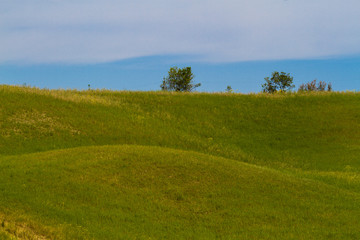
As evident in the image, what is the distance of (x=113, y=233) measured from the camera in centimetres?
1224

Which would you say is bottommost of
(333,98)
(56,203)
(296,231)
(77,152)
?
(296,231)

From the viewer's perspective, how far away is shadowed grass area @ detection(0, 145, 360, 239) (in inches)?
517

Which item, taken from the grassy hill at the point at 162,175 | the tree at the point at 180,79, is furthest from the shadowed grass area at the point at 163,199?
the tree at the point at 180,79

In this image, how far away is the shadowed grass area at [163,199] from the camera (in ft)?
43.1

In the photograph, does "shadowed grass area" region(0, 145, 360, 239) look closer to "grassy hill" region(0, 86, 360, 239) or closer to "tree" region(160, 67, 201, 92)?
"grassy hill" region(0, 86, 360, 239)

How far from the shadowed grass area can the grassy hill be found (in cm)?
5

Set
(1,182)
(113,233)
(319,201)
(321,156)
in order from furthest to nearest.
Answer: (321,156) < (319,201) < (1,182) < (113,233)

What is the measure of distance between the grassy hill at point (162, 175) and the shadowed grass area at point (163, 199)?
5 centimetres

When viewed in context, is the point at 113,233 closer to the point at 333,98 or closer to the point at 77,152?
the point at 77,152

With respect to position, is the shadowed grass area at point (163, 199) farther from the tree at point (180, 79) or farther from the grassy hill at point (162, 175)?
the tree at point (180, 79)

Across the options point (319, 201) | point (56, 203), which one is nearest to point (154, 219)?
point (56, 203)

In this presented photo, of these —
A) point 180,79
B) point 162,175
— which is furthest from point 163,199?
point 180,79

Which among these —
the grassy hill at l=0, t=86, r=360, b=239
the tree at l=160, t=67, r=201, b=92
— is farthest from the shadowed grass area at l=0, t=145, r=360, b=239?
the tree at l=160, t=67, r=201, b=92

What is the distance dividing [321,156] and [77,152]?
21.0 meters
